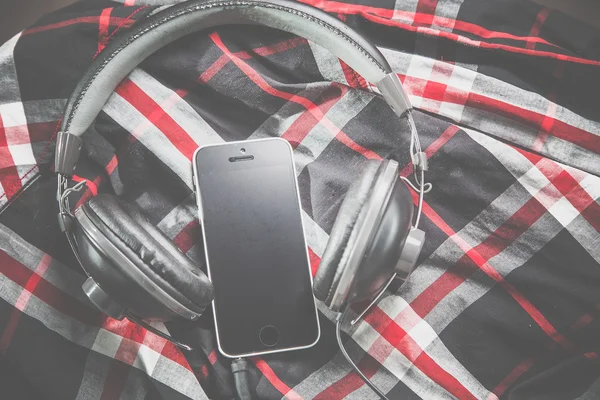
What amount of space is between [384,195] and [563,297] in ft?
0.98

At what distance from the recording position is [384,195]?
1.49 ft

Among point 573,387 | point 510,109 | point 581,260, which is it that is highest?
point 510,109

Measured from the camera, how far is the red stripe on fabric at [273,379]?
61 centimetres

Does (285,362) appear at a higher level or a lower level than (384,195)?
lower

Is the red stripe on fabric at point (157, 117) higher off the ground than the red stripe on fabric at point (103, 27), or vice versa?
the red stripe on fabric at point (103, 27)

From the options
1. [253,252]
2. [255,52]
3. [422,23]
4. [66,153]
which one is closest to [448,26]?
[422,23]

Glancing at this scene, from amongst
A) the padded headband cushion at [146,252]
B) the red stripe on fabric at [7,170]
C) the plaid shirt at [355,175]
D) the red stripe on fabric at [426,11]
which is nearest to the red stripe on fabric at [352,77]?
the plaid shirt at [355,175]

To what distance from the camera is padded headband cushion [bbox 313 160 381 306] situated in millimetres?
462

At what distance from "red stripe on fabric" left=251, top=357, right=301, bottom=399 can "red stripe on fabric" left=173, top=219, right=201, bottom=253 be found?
162 millimetres

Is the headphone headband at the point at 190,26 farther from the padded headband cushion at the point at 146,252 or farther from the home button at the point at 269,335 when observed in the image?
the home button at the point at 269,335

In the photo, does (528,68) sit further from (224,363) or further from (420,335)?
(224,363)

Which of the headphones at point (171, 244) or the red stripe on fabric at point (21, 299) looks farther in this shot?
the red stripe on fabric at point (21, 299)

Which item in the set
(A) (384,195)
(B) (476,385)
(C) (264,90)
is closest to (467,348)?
(B) (476,385)

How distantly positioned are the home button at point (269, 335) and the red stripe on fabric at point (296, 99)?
25 cm
